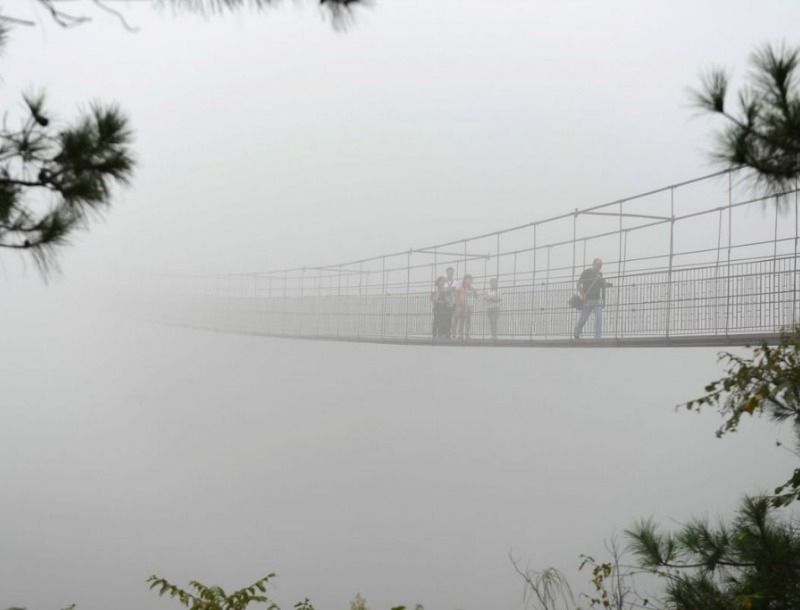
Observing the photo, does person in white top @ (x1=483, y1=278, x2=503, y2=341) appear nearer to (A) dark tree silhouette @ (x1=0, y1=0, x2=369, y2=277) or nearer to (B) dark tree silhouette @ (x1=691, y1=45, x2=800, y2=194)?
(B) dark tree silhouette @ (x1=691, y1=45, x2=800, y2=194)

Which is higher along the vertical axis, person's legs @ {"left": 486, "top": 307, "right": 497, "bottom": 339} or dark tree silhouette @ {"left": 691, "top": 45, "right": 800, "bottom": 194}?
dark tree silhouette @ {"left": 691, "top": 45, "right": 800, "bottom": 194}

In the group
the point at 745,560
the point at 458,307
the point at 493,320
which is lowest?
the point at 745,560

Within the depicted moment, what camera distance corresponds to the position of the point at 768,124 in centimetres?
217

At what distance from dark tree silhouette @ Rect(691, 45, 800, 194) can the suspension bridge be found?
0.65 feet

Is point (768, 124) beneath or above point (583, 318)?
A: above

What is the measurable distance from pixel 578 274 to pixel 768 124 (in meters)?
7.76

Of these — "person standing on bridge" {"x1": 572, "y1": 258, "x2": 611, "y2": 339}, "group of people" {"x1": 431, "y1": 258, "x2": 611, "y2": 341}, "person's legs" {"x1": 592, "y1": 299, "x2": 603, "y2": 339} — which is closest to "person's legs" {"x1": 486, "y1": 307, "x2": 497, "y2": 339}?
"group of people" {"x1": 431, "y1": 258, "x2": 611, "y2": 341}

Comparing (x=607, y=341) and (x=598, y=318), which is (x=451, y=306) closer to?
(x=598, y=318)

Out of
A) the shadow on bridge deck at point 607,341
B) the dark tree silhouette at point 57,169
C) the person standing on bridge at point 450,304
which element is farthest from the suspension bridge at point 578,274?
the dark tree silhouette at point 57,169

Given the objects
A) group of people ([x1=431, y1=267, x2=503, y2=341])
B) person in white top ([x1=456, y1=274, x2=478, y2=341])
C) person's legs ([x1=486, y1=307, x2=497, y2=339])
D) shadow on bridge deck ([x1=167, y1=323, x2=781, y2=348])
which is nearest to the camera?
shadow on bridge deck ([x1=167, y1=323, x2=781, y2=348])

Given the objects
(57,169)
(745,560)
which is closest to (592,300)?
(745,560)

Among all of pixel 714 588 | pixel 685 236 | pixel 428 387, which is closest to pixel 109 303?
pixel 428 387

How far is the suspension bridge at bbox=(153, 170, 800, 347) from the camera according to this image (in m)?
5.29

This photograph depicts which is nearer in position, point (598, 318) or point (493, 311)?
point (598, 318)
